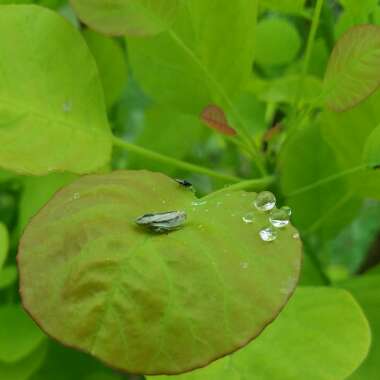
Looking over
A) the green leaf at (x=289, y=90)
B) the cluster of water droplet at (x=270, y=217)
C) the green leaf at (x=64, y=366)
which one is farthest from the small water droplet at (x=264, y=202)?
the green leaf at (x=64, y=366)

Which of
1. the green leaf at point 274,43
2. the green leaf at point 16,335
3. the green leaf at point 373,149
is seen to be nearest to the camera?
the green leaf at point 373,149

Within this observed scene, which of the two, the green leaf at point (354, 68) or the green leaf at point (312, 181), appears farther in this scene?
the green leaf at point (312, 181)

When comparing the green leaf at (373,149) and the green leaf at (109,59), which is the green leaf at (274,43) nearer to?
the green leaf at (109,59)

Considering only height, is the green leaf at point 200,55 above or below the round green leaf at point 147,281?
above

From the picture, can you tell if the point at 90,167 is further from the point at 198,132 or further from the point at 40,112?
the point at 198,132

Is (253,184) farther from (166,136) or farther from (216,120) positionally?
(166,136)

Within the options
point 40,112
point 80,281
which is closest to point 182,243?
point 80,281

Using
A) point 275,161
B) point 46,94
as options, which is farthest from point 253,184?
point 46,94
